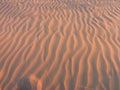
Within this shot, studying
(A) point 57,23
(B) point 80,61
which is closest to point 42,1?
(A) point 57,23

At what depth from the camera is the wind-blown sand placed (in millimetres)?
4195

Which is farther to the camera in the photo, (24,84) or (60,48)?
(60,48)

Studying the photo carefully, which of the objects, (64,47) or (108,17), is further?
(108,17)

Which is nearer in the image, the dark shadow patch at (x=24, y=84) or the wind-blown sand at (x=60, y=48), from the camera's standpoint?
the dark shadow patch at (x=24, y=84)

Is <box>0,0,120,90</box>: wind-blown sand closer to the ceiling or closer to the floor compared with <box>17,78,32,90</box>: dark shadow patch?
closer to the ceiling

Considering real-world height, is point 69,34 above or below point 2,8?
below

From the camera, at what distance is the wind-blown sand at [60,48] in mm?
4195

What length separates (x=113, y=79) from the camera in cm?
418

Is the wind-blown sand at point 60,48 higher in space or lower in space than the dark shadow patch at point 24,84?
higher

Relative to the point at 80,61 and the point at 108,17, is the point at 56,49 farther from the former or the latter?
the point at 108,17

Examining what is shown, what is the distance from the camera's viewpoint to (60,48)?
5.15m

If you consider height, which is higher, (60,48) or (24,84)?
(60,48)

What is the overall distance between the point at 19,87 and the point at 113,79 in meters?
1.68

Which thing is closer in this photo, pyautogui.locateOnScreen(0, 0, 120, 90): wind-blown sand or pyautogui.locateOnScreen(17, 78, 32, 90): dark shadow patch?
pyautogui.locateOnScreen(17, 78, 32, 90): dark shadow patch
